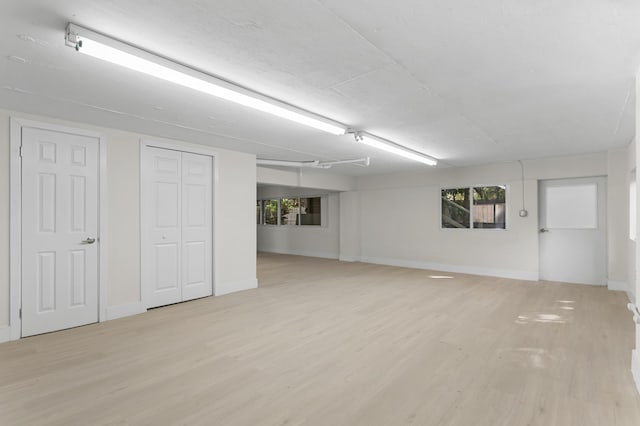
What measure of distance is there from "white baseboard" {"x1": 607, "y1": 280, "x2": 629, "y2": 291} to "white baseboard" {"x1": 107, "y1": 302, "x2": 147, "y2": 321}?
739cm

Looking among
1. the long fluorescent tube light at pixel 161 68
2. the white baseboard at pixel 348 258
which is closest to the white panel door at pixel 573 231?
the white baseboard at pixel 348 258

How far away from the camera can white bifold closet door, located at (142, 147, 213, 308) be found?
15.8 ft

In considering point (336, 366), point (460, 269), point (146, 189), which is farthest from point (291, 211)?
point (336, 366)

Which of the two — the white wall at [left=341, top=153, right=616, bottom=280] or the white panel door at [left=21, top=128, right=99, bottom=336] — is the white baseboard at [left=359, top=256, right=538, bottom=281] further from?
the white panel door at [left=21, top=128, right=99, bottom=336]

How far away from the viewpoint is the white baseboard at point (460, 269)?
696 cm

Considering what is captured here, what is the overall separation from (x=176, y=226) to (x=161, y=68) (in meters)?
3.12

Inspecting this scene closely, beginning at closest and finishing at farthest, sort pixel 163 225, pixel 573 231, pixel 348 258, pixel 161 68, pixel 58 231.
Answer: pixel 161 68, pixel 58 231, pixel 163 225, pixel 573 231, pixel 348 258

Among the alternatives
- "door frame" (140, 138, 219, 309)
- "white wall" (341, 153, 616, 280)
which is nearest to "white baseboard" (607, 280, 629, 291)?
"white wall" (341, 153, 616, 280)

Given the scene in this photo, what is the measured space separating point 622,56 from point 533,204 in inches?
195

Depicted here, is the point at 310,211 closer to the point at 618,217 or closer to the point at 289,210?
the point at 289,210

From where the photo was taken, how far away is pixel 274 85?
2998mm

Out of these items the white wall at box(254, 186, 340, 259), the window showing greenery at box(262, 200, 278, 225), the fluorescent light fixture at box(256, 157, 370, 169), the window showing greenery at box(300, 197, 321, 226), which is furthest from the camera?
the window showing greenery at box(262, 200, 278, 225)

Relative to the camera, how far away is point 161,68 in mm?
2465

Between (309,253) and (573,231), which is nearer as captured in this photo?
(573,231)
